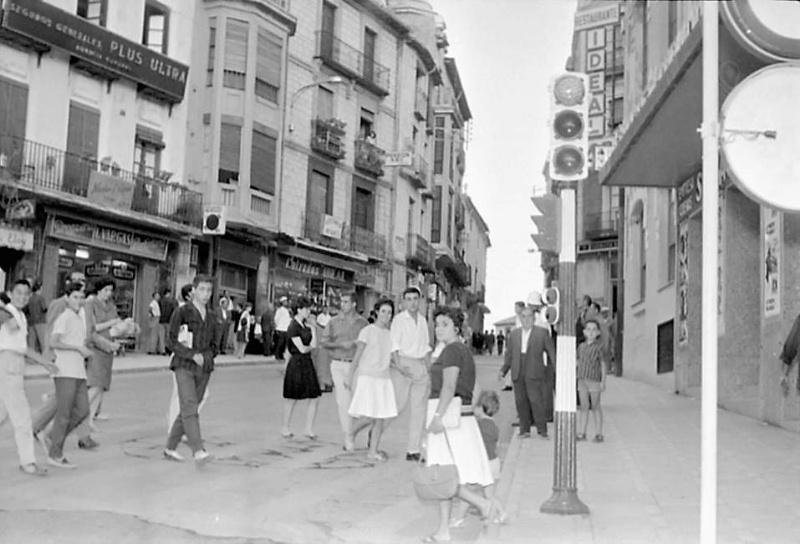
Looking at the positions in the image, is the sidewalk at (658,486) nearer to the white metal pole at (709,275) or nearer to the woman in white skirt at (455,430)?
the woman in white skirt at (455,430)

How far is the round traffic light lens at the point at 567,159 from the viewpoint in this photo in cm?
607

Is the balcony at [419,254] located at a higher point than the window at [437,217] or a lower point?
lower

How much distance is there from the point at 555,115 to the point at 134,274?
20089mm

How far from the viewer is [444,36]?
370 centimetres

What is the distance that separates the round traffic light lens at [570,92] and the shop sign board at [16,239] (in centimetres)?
1686

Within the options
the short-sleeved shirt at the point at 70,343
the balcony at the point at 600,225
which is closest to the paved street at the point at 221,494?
the short-sleeved shirt at the point at 70,343

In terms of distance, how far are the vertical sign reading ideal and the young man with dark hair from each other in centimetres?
628

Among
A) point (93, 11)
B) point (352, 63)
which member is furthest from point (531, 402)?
point (352, 63)

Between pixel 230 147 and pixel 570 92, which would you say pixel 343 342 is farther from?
pixel 230 147

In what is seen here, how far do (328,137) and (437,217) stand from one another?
1283 centimetres

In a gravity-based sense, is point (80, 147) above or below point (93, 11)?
below

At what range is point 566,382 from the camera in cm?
603

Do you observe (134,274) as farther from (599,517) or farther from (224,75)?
(599,517)

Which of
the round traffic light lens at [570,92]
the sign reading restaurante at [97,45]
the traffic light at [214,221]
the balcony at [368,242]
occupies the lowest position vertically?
the round traffic light lens at [570,92]
